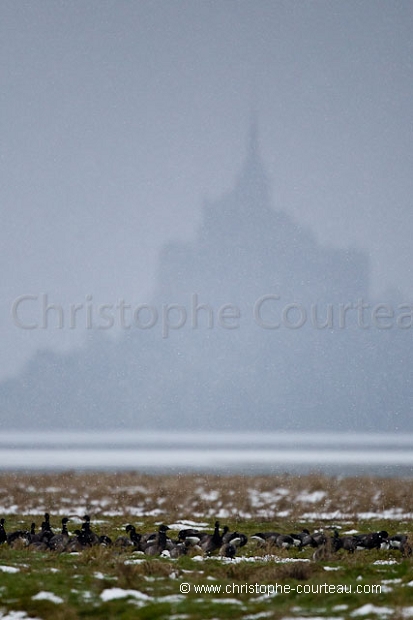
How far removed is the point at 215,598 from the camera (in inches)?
564

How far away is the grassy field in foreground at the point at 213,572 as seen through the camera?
13352mm

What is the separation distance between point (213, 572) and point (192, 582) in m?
1.61

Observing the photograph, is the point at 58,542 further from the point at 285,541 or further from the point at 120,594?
the point at 120,594

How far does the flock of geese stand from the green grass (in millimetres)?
295

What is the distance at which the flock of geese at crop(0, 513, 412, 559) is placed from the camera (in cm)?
1980

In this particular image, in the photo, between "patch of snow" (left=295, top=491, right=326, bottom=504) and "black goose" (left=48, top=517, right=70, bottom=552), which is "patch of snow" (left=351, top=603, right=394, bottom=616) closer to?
"black goose" (left=48, top=517, right=70, bottom=552)

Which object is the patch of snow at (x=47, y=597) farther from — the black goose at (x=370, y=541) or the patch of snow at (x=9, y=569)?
the black goose at (x=370, y=541)

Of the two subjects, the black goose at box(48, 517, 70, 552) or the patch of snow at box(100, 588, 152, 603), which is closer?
the patch of snow at box(100, 588, 152, 603)

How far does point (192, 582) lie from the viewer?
1548 centimetres

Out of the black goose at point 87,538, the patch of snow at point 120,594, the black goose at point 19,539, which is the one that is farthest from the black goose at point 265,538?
the patch of snow at point 120,594

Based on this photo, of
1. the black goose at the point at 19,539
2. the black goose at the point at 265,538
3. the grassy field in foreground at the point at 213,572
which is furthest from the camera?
the black goose at the point at 19,539

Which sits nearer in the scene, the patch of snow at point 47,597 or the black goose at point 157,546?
the patch of snow at point 47,597

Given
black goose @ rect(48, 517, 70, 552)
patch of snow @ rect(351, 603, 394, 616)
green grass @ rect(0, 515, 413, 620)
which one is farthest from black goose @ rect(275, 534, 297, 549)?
patch of snow @ rect(351, 603, 394, 616)

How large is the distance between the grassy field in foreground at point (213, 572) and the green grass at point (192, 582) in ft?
0.06
